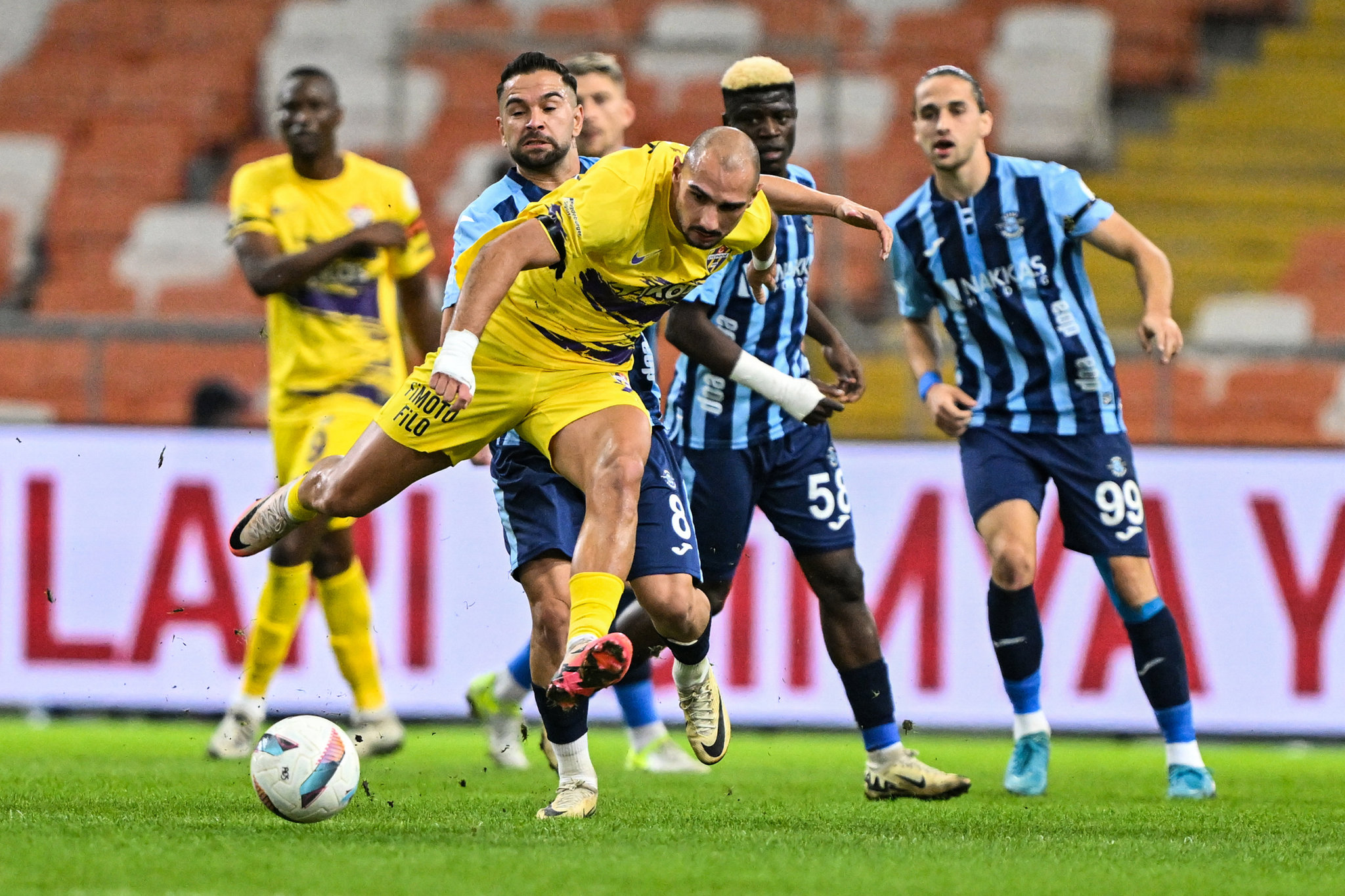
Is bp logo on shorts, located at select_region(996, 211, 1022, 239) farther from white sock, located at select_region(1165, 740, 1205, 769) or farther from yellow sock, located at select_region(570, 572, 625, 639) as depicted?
yellow sock, located at select_region(570, 572, 625, 639)

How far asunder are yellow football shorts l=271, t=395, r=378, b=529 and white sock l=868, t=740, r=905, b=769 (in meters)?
2.43

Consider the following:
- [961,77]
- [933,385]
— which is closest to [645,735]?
[933,385]

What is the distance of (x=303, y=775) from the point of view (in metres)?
4.65

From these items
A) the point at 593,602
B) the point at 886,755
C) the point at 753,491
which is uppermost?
the point at 753,491

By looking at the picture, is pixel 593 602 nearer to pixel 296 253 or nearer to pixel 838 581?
pixel 838 581

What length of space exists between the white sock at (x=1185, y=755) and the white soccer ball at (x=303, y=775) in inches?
114

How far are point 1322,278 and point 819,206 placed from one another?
8.35m

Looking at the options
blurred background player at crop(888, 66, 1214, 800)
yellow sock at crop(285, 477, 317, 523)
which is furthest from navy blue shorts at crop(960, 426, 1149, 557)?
yellow sock at crop(285, 477, 317, 523)

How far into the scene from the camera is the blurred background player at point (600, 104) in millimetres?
6742

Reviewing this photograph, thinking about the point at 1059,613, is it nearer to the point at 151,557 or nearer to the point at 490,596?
the point at 490,596

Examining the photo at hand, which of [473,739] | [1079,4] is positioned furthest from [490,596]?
[1079,4]

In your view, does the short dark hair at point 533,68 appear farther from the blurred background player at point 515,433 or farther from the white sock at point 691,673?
the white sock at point 691,673

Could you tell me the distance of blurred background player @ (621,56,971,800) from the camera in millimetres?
5879

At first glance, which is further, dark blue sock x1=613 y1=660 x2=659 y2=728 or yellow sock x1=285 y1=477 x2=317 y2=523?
dark blue sock x1=613 y1=660 x2=659 y2=728
